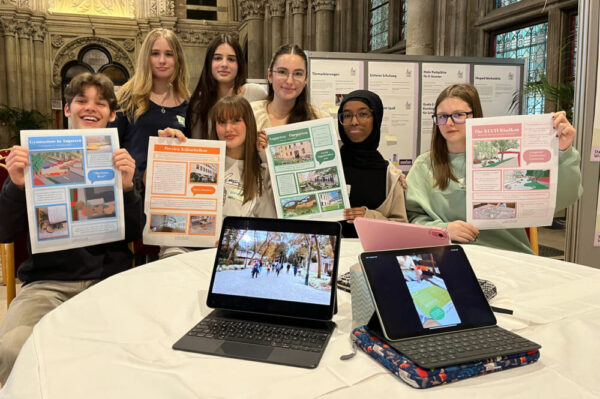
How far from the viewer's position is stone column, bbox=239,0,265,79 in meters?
16.5

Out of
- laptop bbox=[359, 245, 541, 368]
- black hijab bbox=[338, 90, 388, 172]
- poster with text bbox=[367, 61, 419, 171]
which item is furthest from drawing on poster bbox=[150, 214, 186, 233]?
poster with text bbox=[367, 61, 419, 171]

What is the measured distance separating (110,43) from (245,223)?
2015 centimetres

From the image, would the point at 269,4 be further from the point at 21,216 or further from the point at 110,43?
the point at 21,216

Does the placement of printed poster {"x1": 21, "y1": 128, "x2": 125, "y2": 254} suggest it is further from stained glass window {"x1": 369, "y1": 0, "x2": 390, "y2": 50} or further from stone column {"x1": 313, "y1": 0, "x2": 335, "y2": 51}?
stone column {"x1": 313, "y1": 0, "x2": 335, "y2": 51}

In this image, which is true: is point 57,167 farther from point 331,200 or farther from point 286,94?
point 286,94

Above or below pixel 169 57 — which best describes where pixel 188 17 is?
above

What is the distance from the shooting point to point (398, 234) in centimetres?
146

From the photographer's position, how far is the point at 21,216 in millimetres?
2285

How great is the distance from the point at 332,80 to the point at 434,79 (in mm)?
1369

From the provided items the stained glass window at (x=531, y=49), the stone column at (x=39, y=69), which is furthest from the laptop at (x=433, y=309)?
the stone column at (x=39, y=69)

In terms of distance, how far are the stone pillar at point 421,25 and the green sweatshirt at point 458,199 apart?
6.05 metres

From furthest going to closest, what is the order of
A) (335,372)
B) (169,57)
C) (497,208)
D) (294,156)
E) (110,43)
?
(110,43) < (169,57) < (294,156) < (497,208) < (335,372)

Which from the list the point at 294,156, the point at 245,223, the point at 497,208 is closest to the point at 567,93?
the point at 497,208

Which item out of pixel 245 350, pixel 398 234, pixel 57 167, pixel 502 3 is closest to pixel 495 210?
pixel 398 234
